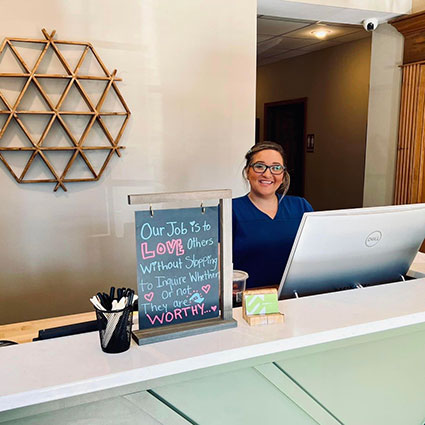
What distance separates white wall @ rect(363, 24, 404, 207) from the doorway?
2063 mm

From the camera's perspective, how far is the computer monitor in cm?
114

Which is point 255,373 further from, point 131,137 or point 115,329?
point 131,137

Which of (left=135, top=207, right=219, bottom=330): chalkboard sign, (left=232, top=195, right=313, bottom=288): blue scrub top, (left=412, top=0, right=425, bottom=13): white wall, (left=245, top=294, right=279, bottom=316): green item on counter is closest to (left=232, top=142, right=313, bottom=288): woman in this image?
(left=232, top=195, right=313, bottom=288): blue scrub top

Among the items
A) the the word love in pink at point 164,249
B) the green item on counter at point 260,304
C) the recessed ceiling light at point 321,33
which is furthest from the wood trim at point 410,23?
the the word love in pink at point 164,249

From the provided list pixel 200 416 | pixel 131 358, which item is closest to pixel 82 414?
pixel 131 358

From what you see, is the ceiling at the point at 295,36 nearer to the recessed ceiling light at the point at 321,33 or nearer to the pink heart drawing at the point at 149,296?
the recessed ceiling light at the point at 321,33

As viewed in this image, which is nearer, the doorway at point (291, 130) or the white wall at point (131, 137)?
the white wall at point (131, 137)

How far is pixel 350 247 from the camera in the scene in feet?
4.00

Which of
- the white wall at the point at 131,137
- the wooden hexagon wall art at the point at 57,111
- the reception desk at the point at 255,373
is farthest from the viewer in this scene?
the white wall at the point at 131,137

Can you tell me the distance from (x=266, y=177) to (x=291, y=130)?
4.49m

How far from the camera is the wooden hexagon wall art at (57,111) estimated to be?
97.3 inches

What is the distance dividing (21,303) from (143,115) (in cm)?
141

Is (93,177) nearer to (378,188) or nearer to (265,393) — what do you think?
(265,393)

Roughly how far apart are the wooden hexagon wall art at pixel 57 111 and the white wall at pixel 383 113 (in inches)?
89.5
